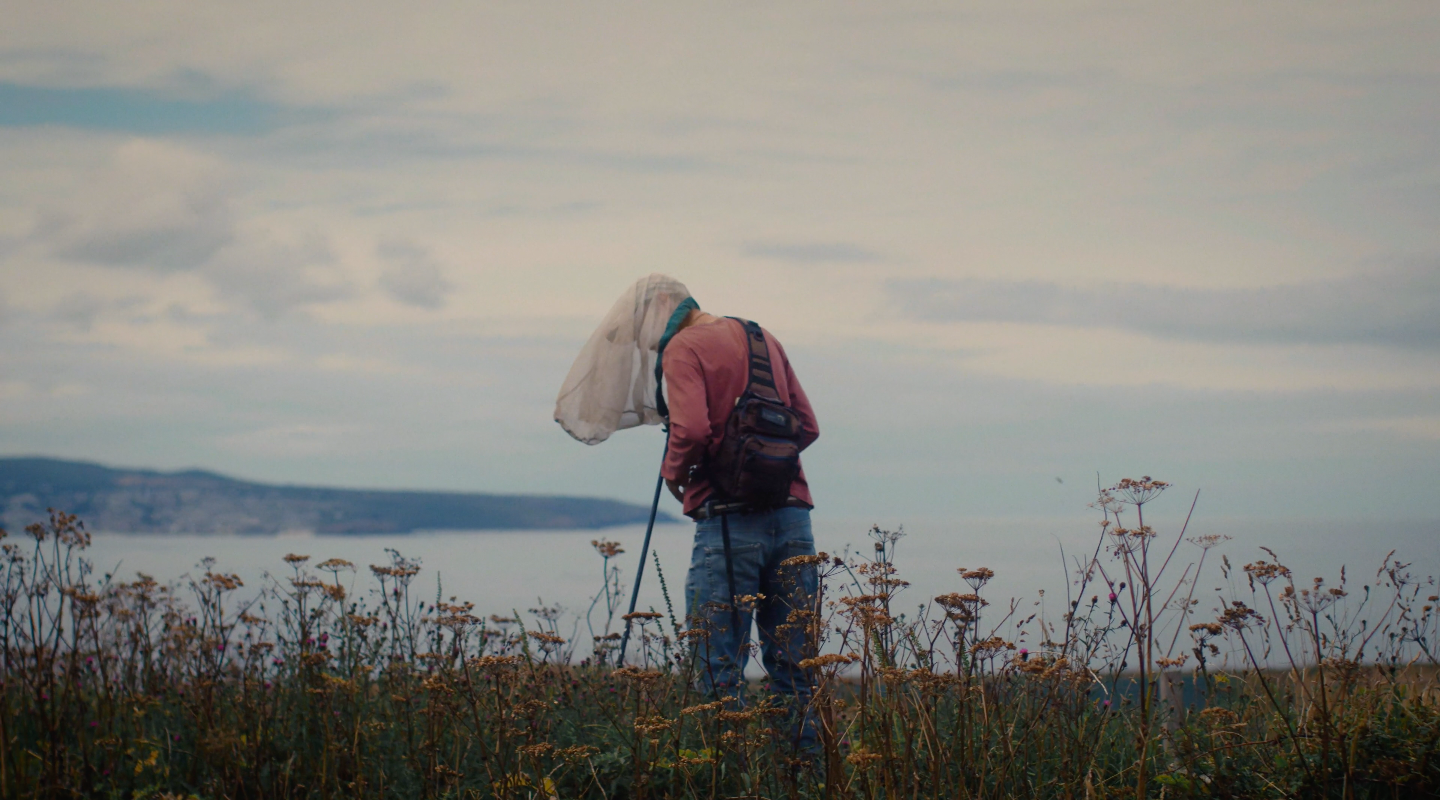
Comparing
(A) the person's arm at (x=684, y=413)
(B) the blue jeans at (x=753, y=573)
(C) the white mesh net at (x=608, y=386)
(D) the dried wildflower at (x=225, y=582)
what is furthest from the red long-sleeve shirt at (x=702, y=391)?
(D) the dried wildflower at (x=225, y=582)

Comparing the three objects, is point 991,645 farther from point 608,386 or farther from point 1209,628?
point 608,386

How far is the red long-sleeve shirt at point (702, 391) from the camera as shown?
4.61 metres

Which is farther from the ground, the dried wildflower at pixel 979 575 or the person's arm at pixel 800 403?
the person's arm at pixel 800 403

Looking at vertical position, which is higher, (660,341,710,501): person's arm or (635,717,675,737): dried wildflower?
(660,341,710,501): person's arm

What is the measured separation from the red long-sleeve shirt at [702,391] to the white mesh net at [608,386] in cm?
94

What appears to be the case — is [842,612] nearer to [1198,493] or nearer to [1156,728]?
[1198,493]

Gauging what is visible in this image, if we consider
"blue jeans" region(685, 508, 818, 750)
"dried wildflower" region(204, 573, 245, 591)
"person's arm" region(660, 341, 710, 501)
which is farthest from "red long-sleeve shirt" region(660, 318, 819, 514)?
"dried wildflower" region(204, 573, 245, 591)

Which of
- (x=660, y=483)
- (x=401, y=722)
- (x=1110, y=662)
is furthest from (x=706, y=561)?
(x=1110, y=662)

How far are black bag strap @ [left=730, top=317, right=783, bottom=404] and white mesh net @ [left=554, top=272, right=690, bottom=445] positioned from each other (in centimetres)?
92

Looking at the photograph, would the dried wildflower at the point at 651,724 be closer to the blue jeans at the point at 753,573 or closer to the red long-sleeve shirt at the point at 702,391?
the blue jeans at the point at 753,573

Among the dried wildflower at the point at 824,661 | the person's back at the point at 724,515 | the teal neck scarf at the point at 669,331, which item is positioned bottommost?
the dried wildflower at the point at 824,661

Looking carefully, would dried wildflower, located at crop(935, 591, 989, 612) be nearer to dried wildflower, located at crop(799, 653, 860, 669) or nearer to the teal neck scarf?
dried wildflower, located at crop(799, 653, 860, 669)

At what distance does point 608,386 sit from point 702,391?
1.34m

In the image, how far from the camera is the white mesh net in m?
5.78
